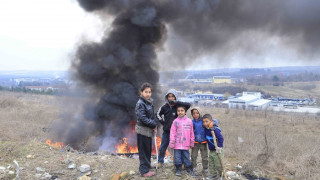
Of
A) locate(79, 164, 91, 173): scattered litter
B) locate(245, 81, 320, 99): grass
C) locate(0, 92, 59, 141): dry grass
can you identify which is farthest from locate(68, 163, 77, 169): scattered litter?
locate(245, 81, 320, 99): grass

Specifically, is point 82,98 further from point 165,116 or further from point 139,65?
point 165,116

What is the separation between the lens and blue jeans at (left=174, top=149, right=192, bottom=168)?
539cm

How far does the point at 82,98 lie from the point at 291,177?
510 inches

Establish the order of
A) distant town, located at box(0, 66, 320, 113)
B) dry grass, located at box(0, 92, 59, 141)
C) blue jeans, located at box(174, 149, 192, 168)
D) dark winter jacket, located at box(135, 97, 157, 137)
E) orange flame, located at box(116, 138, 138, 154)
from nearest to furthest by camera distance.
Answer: dark winter jacket, located at box(135, 97, 157, 137), blue jeans, located at box(174, 149, 192, 168), dry grass, located at box(0, 92, 59, 141), orange flame, located at box(116, 138, 138, 154), distant town, located at box(0, 66, 320, 113)

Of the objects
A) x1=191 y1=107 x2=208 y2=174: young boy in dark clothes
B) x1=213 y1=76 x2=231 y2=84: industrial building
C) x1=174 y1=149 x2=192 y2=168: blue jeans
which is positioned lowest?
x1=174 y1=149 x2=192 y2=168: blue jeans

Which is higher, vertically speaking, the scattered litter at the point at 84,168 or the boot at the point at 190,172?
the boot at the point at 190,172

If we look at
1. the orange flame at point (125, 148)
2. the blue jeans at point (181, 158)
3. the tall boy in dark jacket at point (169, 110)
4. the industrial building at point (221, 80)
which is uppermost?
the industrial building at point (221, 80)

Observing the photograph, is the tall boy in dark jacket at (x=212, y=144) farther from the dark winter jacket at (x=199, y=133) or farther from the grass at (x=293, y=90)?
the grass at (x=293, y=90)

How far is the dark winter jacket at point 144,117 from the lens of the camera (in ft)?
16.5

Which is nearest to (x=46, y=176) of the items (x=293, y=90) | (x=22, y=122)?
(x=22, y=122)

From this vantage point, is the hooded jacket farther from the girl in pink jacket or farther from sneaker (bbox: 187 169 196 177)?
sneaker (bbox: 187 169 196 177)

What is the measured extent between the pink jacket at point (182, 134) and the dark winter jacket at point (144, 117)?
0.50m

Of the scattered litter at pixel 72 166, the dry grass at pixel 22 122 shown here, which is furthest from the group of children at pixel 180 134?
the dry grass at pixel 22 122

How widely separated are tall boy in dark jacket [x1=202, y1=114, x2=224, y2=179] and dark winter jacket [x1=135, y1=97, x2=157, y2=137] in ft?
3.84
